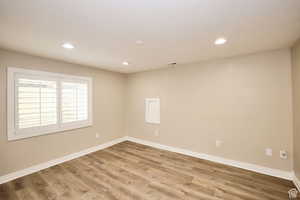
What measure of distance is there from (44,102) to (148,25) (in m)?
2.64

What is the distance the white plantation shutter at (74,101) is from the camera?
304 centimetres

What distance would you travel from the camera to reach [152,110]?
4.02 metres

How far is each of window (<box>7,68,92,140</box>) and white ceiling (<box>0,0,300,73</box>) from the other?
593 millimetres

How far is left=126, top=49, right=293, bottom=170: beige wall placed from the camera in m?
2.34

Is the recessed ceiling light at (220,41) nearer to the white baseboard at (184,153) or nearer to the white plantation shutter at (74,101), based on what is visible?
the white baseboard at (184,153)

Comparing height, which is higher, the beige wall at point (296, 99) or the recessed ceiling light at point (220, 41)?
the recessed ceiling light at point (220, 41)

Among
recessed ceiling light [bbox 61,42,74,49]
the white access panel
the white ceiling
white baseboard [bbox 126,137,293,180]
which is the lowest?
white baseboard [bbox 126,137,293,180]

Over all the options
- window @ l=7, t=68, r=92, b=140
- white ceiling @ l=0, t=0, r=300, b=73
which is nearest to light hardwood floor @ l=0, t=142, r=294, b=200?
window @ l=7, t=68, r=92, b=140

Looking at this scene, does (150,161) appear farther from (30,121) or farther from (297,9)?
(297,9)

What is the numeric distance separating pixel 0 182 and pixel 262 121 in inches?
190

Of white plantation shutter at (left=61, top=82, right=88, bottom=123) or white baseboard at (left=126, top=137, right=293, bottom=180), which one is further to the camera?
white plantation shutter at (left=61, top=82, right=88, bottom=123)

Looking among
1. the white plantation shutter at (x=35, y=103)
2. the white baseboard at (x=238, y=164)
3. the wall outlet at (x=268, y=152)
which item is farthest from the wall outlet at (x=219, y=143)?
the white plantation shutter at (x=35, y=103)

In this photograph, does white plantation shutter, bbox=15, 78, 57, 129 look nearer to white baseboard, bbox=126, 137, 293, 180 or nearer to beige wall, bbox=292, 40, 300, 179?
white baseboard, bbox=126, 137, 293, 180

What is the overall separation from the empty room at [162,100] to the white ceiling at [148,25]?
1 centimetres
